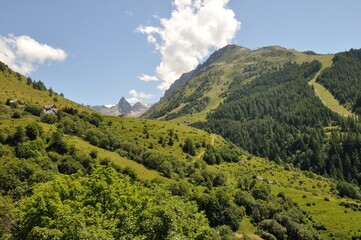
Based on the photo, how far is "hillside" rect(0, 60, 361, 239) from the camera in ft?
112

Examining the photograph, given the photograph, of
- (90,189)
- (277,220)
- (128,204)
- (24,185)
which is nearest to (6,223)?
(90,189)

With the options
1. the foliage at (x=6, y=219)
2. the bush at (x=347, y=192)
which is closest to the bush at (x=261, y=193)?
the bush at (x=347, y=192)

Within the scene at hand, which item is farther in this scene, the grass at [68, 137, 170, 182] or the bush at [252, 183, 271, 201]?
the bush at [252, 183, 271, 201]

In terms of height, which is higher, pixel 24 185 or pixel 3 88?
pixel 3 88

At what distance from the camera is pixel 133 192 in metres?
47.5

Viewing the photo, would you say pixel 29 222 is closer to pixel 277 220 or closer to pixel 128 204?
pixel 128 204

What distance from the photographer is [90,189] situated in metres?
45.0

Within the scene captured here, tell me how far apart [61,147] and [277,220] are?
8688 cm

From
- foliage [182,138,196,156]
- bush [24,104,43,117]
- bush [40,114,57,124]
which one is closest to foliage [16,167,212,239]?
bush [40,114,57,124]

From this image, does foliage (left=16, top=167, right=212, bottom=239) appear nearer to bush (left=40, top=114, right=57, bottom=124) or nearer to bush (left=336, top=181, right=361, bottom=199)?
bush (left=40, top=114, right=57, bottom=124)

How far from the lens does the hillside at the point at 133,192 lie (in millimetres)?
34250

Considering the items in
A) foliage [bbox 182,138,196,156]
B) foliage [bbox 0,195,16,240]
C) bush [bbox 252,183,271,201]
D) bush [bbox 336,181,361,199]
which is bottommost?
foliage [bbox 0,195,16,240]

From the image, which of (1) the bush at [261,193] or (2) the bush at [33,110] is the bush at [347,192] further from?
(2) the bush at [33,110]

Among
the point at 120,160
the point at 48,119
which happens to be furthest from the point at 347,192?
the point at 48,119
